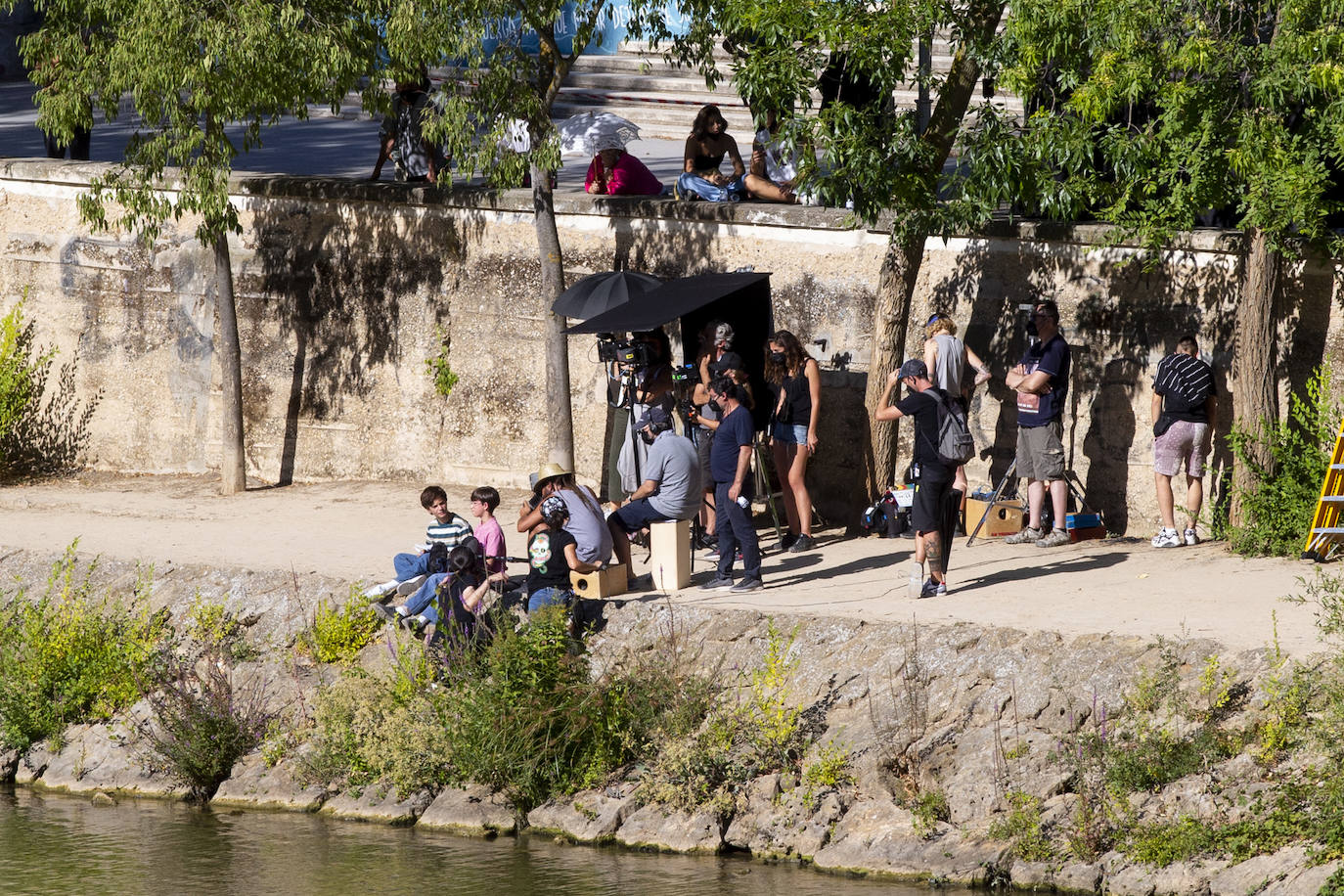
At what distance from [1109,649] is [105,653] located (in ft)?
22.8

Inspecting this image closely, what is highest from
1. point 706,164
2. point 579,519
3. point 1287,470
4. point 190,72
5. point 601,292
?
point 190,72

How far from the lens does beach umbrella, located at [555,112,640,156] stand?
18.8m

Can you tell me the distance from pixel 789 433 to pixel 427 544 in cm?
282

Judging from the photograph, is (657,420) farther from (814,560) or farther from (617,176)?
(617,176)

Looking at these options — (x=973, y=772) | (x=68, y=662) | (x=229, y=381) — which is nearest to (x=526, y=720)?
(x=973, y=772)

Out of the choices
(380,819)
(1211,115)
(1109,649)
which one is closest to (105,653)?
(380,819)

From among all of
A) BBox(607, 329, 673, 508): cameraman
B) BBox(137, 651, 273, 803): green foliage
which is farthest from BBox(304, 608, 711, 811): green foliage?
BBox(607, 329, 673, 508): cameraman

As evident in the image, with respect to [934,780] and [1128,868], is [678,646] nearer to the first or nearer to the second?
[934,780]

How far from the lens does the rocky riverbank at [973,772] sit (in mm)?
9461

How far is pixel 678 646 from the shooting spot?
1148 cm

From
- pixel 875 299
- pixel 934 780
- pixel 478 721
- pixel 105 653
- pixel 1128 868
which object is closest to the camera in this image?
pixel 1128 868

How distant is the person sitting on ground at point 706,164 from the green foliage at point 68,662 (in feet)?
17.9

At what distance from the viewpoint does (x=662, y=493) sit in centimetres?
1219

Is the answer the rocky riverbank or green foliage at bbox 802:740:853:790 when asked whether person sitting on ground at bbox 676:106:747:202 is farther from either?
green foliage at bbox 802:740:853:790
